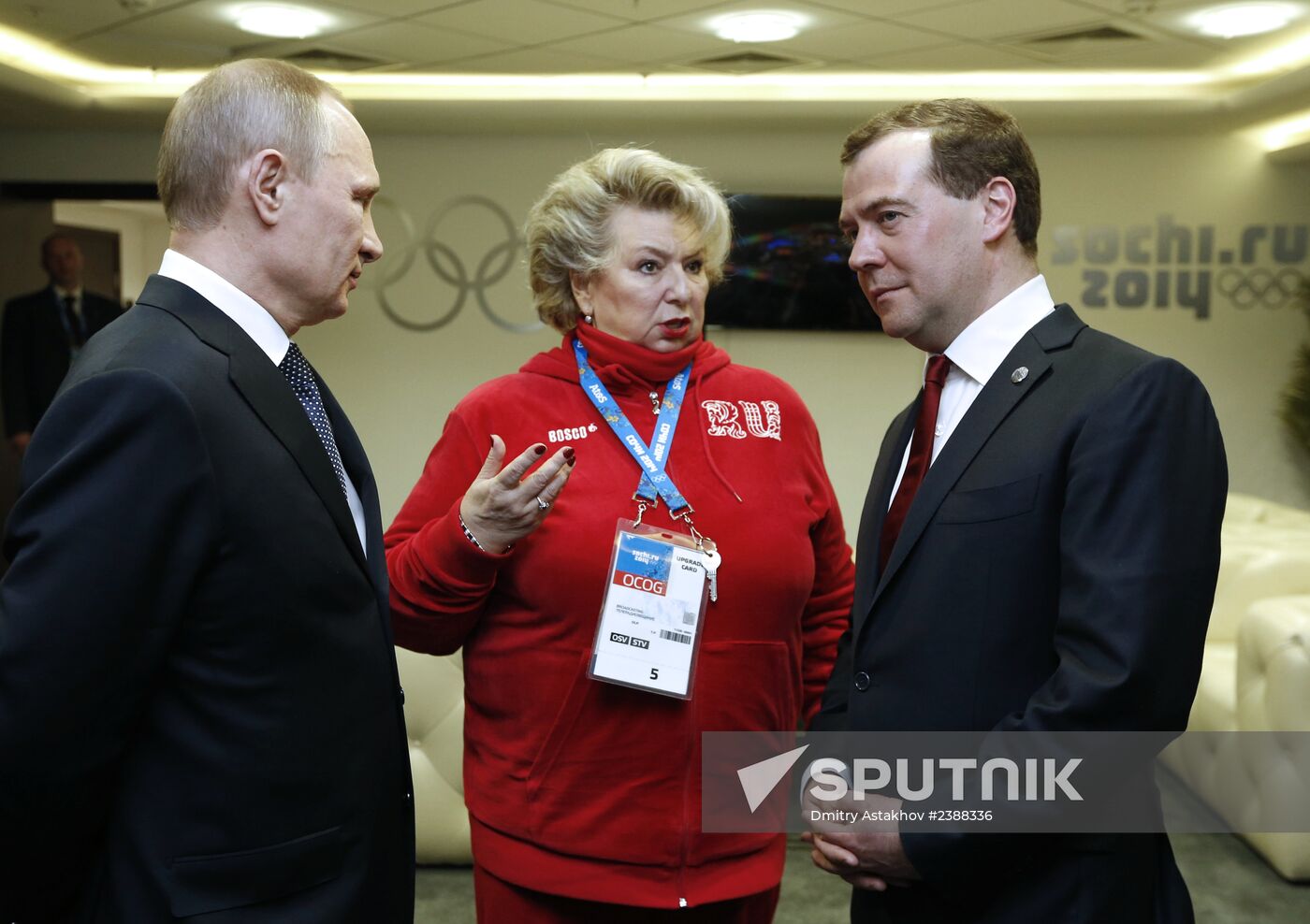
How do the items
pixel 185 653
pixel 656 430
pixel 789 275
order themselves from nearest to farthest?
pixel 185 653 → pixel 656 430 → pixel 789 275

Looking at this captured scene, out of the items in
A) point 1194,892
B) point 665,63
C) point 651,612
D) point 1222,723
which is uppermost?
point 665,63

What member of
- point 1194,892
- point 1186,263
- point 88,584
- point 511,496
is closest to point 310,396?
point 511,496

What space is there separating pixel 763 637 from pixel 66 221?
23.0ft

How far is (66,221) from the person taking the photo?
733cm

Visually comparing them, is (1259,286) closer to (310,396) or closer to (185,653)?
(310,396)

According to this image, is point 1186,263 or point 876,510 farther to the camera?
point 1186,263

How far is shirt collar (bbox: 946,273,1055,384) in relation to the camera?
59.4 inches

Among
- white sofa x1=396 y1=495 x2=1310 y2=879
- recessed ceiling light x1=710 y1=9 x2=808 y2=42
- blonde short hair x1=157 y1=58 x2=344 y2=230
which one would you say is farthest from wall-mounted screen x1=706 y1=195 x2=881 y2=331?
blonde short hair x1=157 y1=58 x2=344 y2=230

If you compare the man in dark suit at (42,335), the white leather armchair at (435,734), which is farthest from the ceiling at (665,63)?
the white leather armchair at (435,734)

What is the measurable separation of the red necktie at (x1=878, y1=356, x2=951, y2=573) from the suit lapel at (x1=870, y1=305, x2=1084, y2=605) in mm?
66

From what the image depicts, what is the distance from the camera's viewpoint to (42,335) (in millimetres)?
7285

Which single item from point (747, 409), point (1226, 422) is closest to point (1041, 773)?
point (747, 409)

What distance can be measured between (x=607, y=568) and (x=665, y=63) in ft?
15.4

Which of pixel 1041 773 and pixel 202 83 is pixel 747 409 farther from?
pixel 202 83
